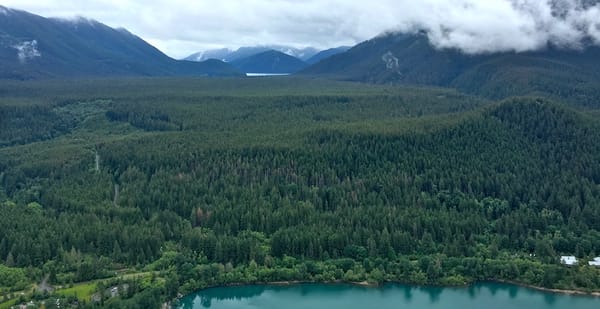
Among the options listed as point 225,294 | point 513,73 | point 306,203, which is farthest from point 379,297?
point 513,73

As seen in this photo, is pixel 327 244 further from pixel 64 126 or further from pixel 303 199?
pixel 64 126

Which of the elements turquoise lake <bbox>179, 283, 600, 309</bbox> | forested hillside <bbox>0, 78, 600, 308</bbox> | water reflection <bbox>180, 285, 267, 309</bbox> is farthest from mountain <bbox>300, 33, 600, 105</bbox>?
water reflection <bbox>180, 285, 267, 309</bbox>

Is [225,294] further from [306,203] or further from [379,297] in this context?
[306,203]

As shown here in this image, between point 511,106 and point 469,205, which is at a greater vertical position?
point 511,106

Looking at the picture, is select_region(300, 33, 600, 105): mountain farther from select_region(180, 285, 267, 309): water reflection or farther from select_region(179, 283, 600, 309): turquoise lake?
select_region(180, 285, 267, 309): water reflection

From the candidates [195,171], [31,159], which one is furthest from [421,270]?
[31,159]
